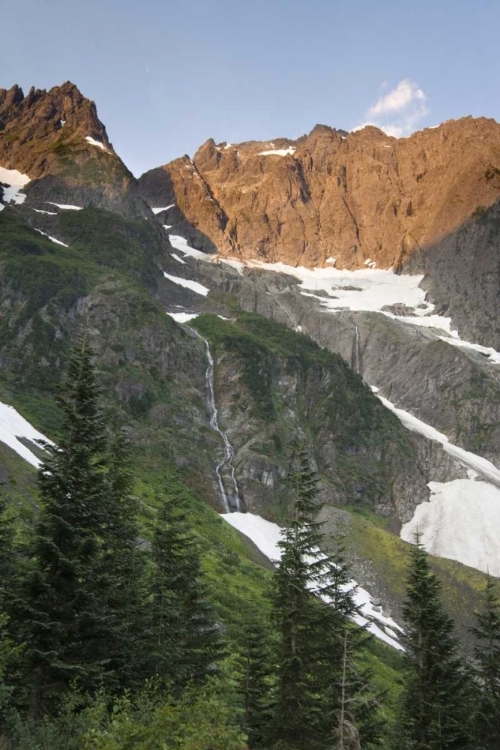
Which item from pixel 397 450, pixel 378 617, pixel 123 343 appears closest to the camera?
pixel 378 617

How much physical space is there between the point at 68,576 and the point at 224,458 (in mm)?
73183

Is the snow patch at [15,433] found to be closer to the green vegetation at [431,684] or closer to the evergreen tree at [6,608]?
the evergreen tree at [6,608]

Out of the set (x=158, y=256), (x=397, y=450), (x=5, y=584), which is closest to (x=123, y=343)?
(x=397, y=450)

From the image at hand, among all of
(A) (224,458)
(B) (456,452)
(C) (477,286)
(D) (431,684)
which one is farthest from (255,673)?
(C) (477,286)

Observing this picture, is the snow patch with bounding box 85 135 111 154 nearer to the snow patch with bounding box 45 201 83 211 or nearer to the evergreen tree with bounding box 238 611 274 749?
the snow patch with bounding box 45 201 83 211

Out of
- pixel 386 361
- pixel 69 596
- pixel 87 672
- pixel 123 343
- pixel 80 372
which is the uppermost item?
pixel 386 361

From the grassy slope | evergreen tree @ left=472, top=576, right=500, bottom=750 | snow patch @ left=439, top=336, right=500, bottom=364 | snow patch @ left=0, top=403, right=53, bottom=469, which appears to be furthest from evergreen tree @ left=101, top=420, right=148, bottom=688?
snow patch @ left=439, top=336, right=500, bottom=364

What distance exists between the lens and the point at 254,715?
61.5ft

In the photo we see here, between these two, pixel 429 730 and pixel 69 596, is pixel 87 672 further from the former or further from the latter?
pixel 429 730

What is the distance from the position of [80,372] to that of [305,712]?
1190 centimetres

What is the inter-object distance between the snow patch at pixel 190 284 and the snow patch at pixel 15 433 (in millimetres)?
95536

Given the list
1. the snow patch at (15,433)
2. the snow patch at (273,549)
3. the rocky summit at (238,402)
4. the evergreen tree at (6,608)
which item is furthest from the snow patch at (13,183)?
the evergreen tree at (6,608)

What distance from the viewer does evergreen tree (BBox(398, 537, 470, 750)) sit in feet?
69.5

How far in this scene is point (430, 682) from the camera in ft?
74.5
